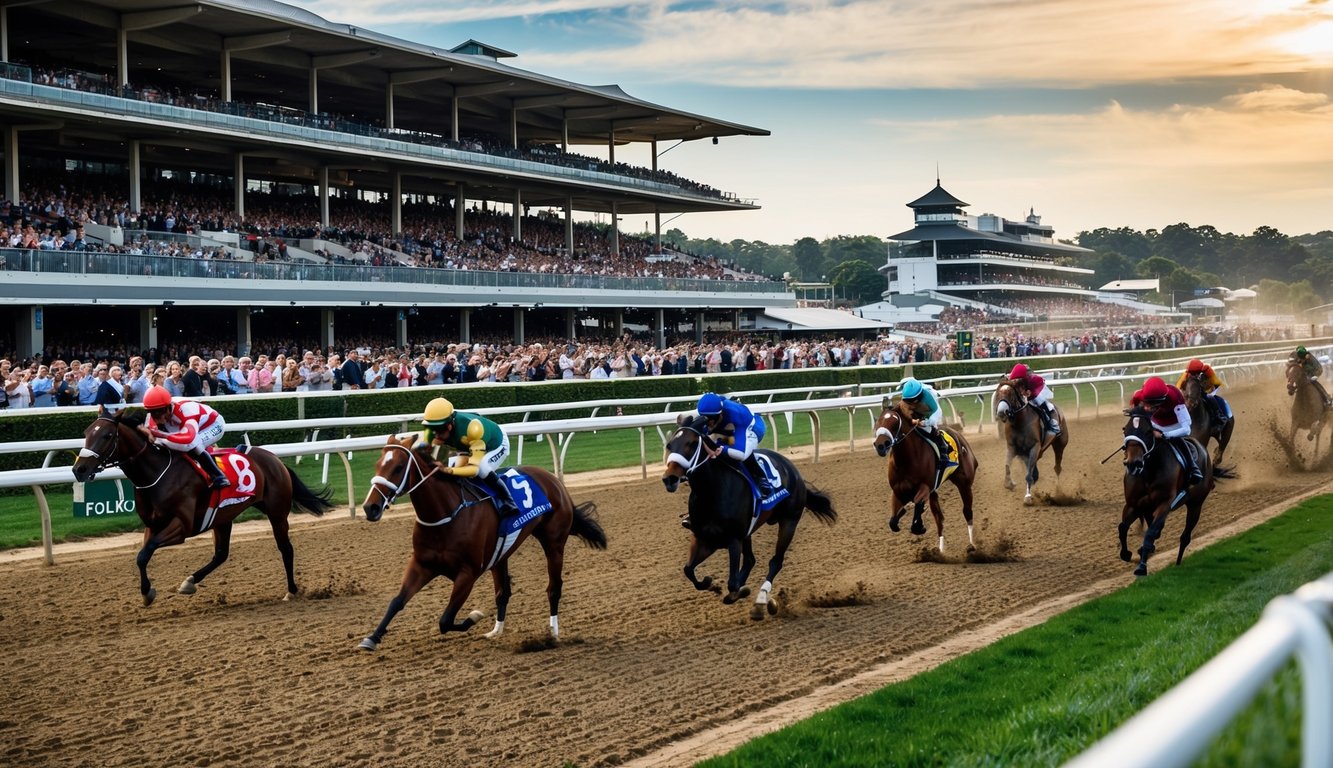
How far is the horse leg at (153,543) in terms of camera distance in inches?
274

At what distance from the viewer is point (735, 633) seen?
661cm

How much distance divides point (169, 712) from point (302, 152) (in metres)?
25.9

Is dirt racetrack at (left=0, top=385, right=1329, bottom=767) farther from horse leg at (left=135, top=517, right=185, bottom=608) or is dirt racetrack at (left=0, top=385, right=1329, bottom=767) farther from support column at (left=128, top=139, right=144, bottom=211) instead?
support column at (left=128, top=139, right=144, bottom=211)

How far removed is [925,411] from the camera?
29.2 feet

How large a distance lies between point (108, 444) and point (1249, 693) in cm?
674

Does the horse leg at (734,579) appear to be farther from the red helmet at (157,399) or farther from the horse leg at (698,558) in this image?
the red helmet at (157,399)

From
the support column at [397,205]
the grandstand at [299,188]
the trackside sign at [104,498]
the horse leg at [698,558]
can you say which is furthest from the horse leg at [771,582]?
the support column at [397,205]

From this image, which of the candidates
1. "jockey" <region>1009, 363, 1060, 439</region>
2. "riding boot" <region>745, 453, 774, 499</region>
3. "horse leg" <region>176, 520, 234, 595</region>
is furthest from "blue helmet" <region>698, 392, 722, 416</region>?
"jockey" <region>1009, 363, 1060, 439</region>

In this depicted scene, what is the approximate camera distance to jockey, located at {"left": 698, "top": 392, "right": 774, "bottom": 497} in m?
6.99

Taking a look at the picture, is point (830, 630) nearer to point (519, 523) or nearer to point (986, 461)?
point (519, 523)

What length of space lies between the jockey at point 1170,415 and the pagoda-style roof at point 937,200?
226 feet

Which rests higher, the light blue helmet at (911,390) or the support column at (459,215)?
the support column at (459,215)

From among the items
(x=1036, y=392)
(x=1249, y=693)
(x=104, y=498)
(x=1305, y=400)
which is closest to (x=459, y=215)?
(x=1305, y=400)

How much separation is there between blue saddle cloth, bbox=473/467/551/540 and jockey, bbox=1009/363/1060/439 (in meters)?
6.05
